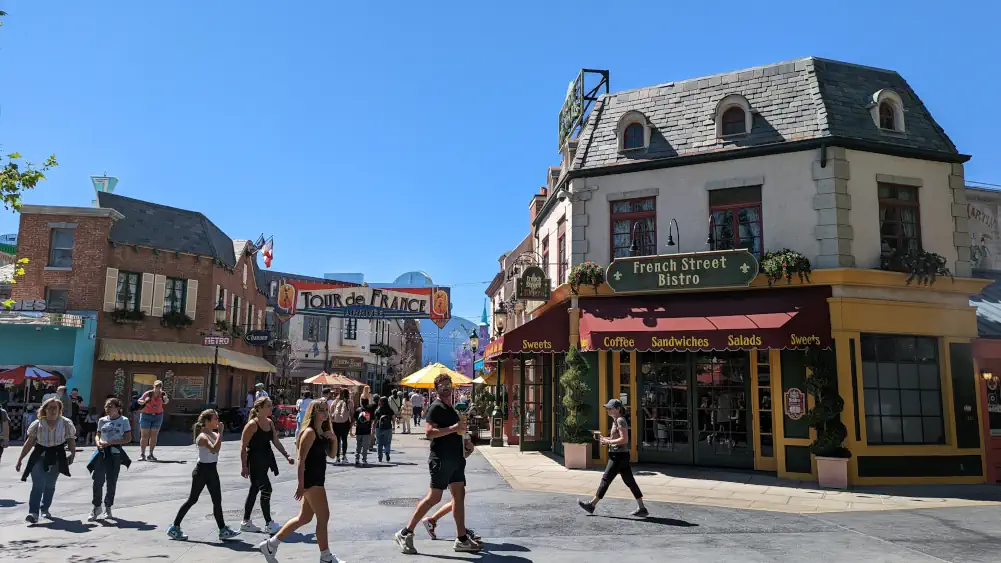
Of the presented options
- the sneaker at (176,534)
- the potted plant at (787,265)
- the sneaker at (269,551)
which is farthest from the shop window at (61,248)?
the potted plant at (787,265)

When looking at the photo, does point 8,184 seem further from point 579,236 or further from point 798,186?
point 798,186

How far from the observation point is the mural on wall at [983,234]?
1953cm

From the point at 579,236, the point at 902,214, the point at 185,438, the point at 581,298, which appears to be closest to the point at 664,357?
the point at 581,298

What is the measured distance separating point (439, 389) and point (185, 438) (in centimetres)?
1940

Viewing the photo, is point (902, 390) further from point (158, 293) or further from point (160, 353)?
point (158, 293)

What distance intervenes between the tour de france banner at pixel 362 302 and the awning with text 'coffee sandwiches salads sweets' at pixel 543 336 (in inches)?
478

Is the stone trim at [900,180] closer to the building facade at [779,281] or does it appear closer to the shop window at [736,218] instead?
the building facade at [779,281]

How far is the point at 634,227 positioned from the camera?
16.5 m

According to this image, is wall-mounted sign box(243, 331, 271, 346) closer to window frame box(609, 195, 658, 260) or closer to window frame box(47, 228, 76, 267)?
window frame box(47, 228, 76, 267)

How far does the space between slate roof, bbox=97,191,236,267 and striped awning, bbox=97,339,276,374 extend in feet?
12.7

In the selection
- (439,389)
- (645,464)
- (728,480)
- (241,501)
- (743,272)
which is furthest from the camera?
(645,464)

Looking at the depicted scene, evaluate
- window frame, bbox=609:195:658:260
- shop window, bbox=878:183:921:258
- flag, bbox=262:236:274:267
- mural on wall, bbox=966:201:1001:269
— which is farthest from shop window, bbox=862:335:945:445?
flag, bbox=262:236:274:267

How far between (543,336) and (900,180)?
27.3 feet

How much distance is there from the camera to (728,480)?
1380 cm
